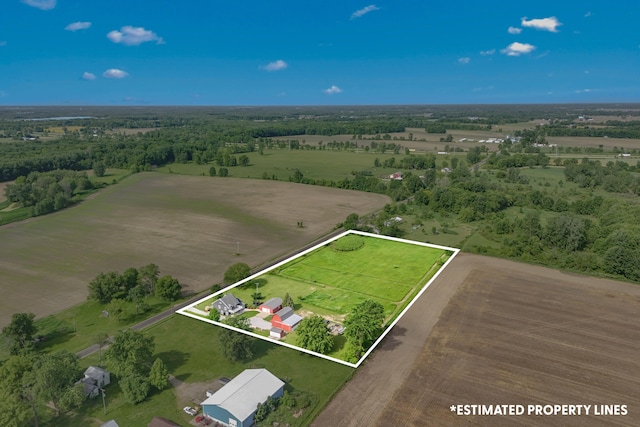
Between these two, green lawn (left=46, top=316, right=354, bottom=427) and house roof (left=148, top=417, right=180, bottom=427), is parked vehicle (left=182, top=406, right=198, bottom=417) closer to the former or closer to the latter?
green lawn (left=46, top=316, right=354, bottom=427)

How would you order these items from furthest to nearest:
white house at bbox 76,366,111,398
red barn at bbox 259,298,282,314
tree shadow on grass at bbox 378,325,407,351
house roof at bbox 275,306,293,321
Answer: red barn at bbox 259,298,282,314 < house roof at bbox 275,306,293,321 < tree shadow on grass at bbox 378,325,407,351 < white house at bbox 76,366,111,398

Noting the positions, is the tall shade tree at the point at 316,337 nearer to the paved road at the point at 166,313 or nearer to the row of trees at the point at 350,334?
the row of trees at the point at 350,334

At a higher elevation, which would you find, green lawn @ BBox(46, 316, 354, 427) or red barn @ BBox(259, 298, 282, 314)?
red barn @ BBox(259, 298, 282, 314)

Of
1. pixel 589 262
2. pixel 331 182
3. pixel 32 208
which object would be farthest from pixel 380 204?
pixel 32 208

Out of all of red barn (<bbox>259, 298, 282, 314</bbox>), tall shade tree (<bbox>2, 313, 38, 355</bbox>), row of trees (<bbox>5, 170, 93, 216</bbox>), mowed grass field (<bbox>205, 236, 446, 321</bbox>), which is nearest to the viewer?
tall shade tree (<bbox>2, 313, 38, 355</bbox>)

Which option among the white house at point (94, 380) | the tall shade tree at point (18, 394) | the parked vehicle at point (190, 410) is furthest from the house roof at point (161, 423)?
the tall shade tree at point (18, 394)

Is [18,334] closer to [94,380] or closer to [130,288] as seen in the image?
[94,380]

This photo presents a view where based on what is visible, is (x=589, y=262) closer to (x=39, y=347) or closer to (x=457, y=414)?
(x=457, y=414)

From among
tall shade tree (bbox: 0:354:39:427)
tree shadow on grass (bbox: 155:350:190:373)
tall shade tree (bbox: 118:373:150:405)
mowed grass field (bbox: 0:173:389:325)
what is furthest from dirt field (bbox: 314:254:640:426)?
mowed grass field (bbox: 0:173:389:325)
